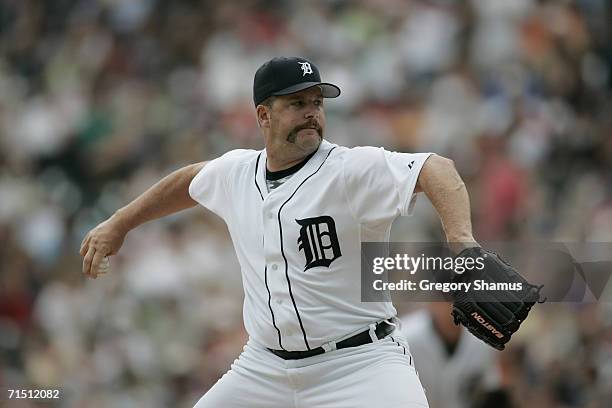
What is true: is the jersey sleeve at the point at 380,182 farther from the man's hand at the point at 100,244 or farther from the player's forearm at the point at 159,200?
the man's hand at the point at 100,244

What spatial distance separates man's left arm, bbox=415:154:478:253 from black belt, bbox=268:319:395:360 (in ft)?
2.13

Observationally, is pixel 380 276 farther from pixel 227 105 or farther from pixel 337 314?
pixel 227 105

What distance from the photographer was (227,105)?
1046cm

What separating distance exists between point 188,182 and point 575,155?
15.6 feet

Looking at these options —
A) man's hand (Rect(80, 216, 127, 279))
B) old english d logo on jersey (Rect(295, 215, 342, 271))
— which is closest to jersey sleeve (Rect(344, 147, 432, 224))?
old english d logo on jersey (Rect(295, 215, 342, 271))

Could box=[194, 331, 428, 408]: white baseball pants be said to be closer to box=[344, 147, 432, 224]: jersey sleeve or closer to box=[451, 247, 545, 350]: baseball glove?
box=[451, 247, 545, 350]: baseball glove

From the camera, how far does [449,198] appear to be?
3.94 m

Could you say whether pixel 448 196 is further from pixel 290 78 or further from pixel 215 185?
pixel 215 185

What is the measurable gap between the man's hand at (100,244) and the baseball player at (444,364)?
1819 millimetres

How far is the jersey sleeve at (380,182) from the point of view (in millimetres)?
4125

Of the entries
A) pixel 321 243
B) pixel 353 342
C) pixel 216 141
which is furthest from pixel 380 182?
pixel 216 141

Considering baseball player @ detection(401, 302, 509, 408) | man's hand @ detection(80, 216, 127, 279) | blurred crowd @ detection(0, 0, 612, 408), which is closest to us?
man's hand @ detection(80, 216, 127, 279)

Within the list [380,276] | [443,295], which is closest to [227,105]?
[443,295]

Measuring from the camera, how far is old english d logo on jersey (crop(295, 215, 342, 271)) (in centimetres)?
437
